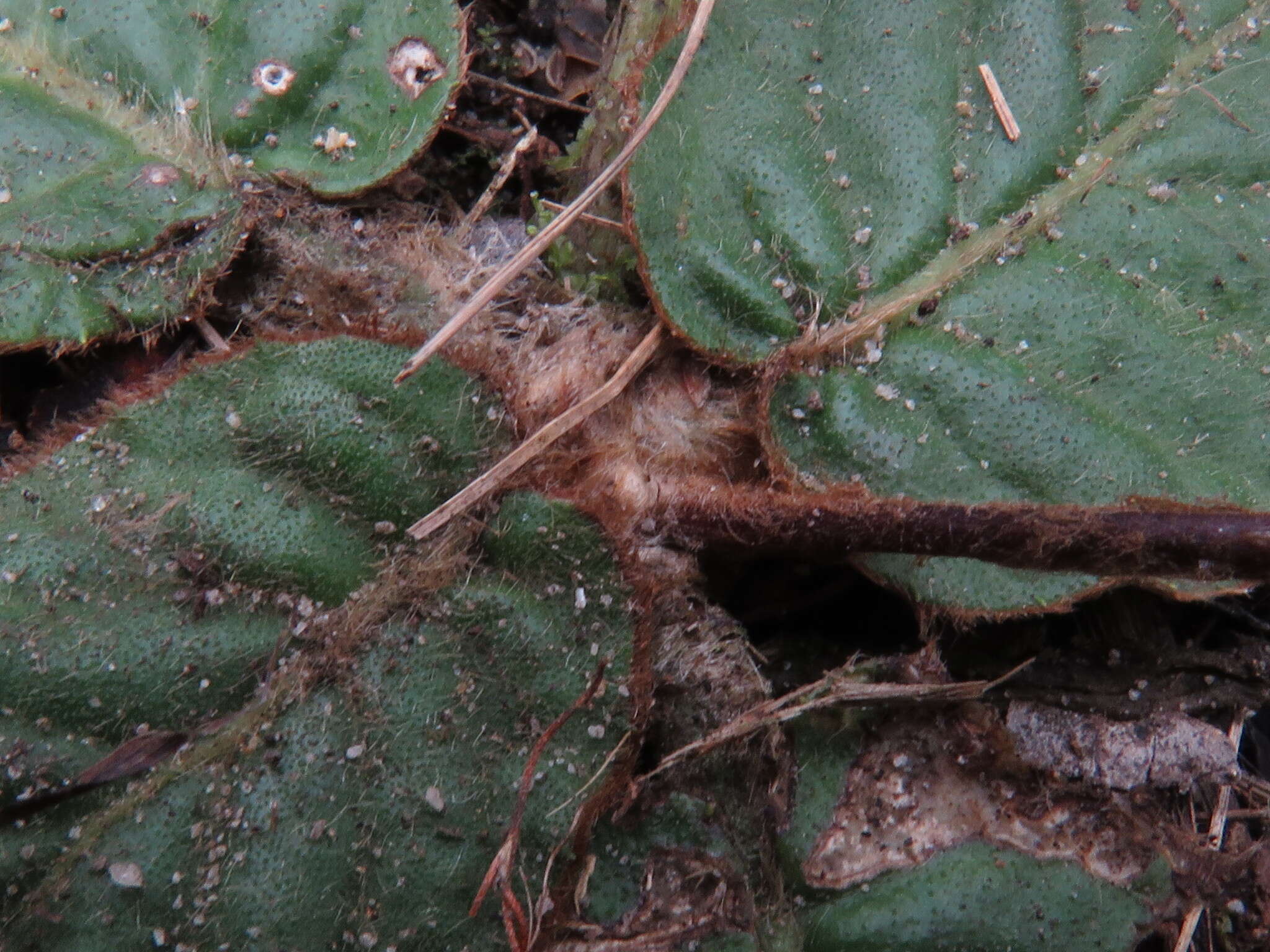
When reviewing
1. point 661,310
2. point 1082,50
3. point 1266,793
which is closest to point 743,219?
point 661,310

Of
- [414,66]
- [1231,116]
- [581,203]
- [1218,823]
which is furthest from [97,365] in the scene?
[1218,823]

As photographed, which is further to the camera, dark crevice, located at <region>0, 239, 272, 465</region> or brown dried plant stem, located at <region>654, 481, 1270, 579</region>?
dark crevice, located at <region>0, 239, 272, 465</region>

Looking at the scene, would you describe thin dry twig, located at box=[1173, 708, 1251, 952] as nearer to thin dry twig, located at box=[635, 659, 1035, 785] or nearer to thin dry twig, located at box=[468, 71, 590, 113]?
thin dry twig, located at box=[635, 659, 1035, 785]

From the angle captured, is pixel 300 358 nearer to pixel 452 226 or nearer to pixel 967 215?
pixel 452 226

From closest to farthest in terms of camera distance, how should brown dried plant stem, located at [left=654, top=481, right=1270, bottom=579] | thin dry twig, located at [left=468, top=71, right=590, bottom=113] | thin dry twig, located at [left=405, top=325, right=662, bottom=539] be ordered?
brown dried plant stem, located at [left=654, top=481, right=1270, bottom=579], thin dry twig, located at [left=405, top=325, right=662, bottom=539], thin dry twig, located at [left=468, top=71, right=590, bottom=113]

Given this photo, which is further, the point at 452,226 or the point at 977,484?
the point at 452,226

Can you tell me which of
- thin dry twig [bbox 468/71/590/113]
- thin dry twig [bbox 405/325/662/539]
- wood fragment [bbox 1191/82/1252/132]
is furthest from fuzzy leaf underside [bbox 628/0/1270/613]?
thin dry twig [bbox 468/71/590/113]

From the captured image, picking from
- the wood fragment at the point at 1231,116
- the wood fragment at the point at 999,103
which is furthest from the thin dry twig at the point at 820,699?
the wood fragment at the point at 1231,116
